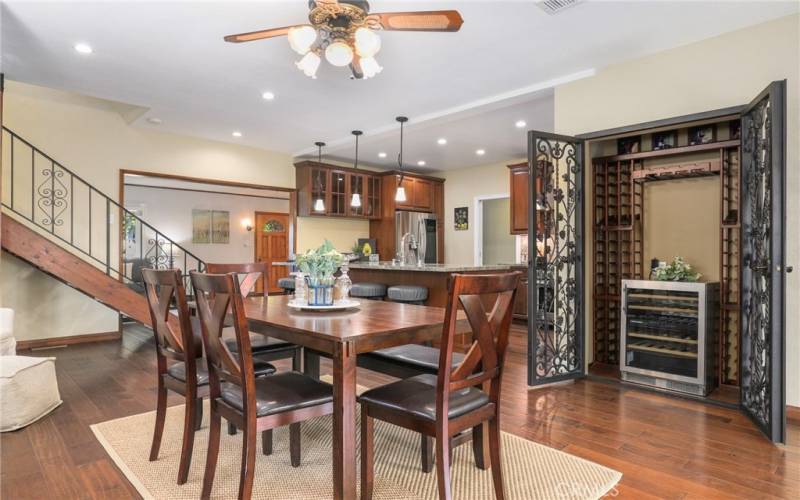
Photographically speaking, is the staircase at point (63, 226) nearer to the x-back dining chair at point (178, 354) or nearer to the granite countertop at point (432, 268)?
the granite countertop at point (432, 268)

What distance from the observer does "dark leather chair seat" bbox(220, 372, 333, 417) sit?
5.74 ft

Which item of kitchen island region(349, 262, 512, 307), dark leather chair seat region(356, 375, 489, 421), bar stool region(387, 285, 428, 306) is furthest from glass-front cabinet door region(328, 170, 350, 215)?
dark leather chair seat region(356, 375, 489, 421)

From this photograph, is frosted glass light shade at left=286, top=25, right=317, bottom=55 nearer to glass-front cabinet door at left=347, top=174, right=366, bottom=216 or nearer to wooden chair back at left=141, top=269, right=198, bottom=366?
wooden chair back at left=141, top=269, right=198, bottom=366

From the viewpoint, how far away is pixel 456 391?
179cm

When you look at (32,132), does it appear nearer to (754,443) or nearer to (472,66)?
(472,66)

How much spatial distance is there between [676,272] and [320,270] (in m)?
2.96

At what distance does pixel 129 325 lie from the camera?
663 cm

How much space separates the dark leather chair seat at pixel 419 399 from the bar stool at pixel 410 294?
2.89 meters

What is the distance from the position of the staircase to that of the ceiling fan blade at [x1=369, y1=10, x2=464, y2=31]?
3.28m

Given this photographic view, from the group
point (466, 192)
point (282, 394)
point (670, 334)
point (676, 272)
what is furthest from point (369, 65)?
point (466, 192)

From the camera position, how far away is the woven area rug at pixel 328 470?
1976 millimetres

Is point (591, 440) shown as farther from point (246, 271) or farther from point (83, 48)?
point (83, 48)

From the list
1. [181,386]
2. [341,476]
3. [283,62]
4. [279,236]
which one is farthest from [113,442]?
[279,236]

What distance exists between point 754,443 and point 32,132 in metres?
6.92
